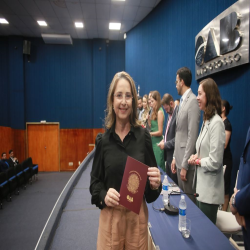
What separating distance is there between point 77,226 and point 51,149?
6488 mm

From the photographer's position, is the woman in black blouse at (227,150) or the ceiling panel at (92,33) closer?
the woman in black blouse at (227,150)

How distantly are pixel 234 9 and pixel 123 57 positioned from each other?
6.55m

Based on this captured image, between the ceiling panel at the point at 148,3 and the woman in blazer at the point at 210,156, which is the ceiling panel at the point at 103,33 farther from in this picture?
the woman in blazer at the point at 210,156

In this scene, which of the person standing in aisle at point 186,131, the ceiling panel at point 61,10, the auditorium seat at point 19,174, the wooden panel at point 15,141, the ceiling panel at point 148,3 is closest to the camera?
the person standing in aisle at point 186,131

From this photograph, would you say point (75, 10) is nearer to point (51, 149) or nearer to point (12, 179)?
point (12, 179)

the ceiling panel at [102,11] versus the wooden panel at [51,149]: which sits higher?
the ceiling panel at [102,11]

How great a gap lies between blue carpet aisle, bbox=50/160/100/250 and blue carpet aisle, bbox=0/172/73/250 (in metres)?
1.55

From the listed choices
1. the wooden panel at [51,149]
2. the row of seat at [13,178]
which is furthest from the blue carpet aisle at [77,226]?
the wooden panel at [51,149]

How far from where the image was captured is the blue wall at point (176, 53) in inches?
87.5

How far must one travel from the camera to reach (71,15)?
607cm

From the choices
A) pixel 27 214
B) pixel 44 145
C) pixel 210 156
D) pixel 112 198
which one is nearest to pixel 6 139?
pixel 44 145

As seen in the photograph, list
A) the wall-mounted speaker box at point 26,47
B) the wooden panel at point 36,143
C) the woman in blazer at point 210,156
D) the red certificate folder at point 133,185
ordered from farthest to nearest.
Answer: the wooden panel at point 36,143 → the wall-mounted speaker box at point 26,47 → the woman in blazer at point 210,156 → the red certificate folder at point 133,185

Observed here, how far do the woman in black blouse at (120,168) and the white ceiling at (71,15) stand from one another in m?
4.90

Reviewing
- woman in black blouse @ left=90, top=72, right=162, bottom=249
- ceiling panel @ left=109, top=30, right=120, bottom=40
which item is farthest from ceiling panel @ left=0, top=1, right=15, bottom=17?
woman in black blouse @ left=90, top=72, right=162, bottom=249
